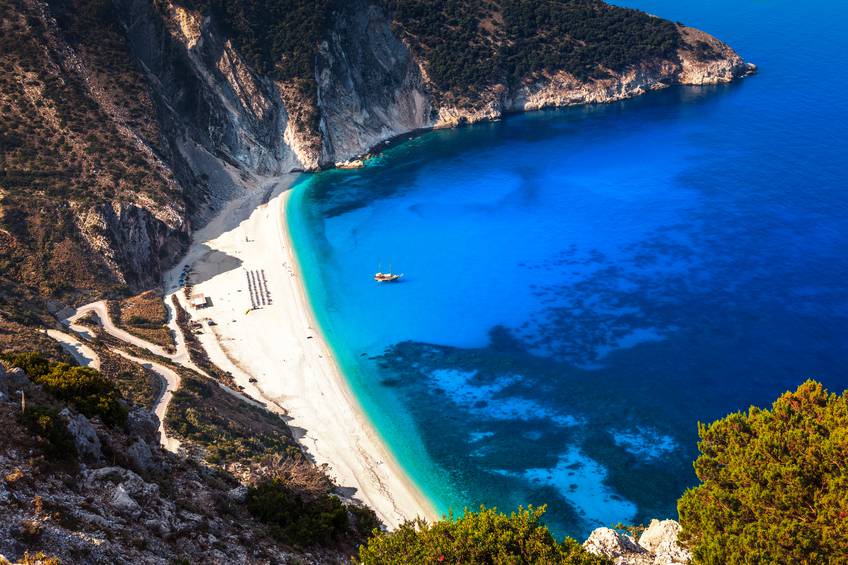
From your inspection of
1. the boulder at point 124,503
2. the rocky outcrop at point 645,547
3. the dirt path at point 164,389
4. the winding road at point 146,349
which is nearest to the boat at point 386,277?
the winding road at point 146,349

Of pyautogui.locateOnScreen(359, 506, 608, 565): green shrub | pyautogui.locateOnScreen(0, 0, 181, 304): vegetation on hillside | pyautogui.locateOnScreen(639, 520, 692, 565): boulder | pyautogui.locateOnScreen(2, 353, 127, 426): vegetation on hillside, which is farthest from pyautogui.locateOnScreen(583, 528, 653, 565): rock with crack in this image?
pyautogui.locateOnScreen(0, 0, 181, 304): vegetation on hillside

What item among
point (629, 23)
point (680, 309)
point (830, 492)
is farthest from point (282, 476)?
point (629, 23)

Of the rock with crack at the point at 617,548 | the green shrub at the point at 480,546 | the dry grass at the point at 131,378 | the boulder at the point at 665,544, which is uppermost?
the dry grass at the point at 131,378

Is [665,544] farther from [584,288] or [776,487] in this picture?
[584,288]

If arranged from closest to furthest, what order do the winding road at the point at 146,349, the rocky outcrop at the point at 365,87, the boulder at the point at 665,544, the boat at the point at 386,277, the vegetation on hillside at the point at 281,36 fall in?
the boulder at the point at 665,544 < the winding road at the point at 146,349 < the boat at the point at 386,277 < the vegetation on hillside at the point at 281,36 < the rocky outcrop at the point at 365,87

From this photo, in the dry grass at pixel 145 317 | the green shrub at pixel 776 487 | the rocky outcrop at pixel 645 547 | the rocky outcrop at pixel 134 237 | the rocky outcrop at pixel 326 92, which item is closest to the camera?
the green shrub at pixel 776 487

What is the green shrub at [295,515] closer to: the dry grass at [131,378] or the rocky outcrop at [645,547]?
the rocky outcrop at [645,547]

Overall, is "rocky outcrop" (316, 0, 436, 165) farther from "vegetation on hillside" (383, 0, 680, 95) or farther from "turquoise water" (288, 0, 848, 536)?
"turquoise water" (288, 0, 848, 536)

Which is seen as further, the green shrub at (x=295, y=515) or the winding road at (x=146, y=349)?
the winding road at (x=146, y=349)

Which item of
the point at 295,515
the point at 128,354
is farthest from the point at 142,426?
the point at 128,354
